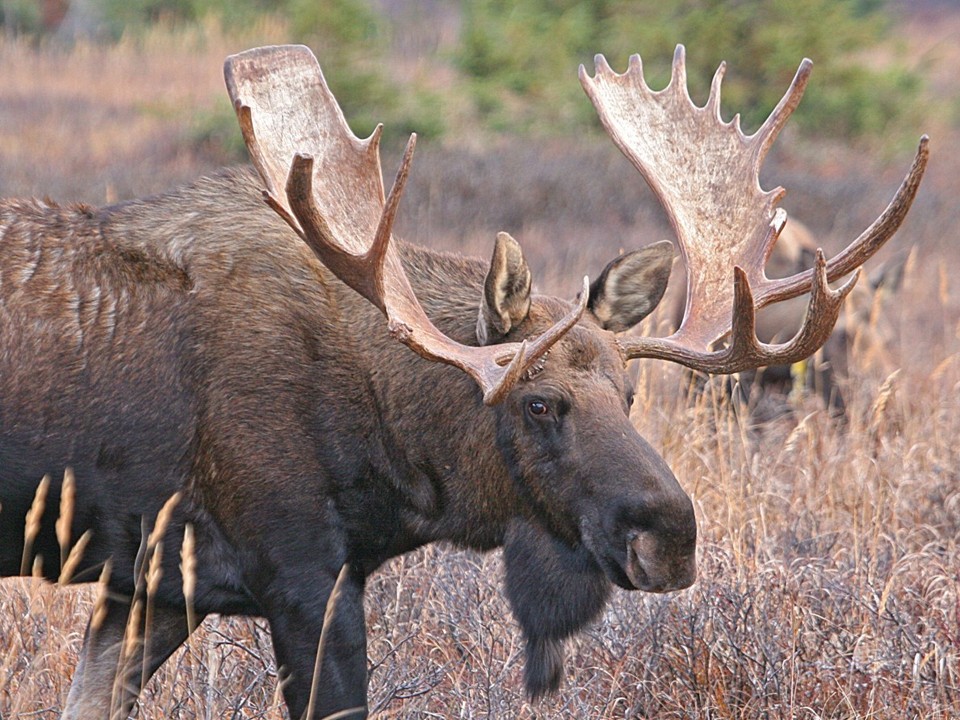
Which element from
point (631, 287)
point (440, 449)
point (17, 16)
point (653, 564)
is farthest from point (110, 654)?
point (17, 16)

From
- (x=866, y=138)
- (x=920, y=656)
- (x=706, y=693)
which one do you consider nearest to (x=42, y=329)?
(x=706, y=693)

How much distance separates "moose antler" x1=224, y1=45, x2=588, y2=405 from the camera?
10.3 feet

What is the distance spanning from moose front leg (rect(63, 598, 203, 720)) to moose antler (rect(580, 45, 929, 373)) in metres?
1.39

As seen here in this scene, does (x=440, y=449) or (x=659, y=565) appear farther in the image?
(x=440, y=449)

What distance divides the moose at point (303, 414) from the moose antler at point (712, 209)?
0.02 metres

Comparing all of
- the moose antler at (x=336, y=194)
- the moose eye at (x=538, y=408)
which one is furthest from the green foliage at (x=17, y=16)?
the moose eye at (x=538, y=408)

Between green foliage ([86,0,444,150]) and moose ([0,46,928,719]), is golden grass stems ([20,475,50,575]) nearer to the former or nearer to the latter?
moose ([0,46,928,719])

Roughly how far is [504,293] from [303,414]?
576 mm

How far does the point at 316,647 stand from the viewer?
328 cm

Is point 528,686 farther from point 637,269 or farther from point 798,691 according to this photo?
point 637,269

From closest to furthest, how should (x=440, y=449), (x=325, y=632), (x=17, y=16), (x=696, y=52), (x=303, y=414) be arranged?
(x=325, y=632)
(x=303, y=414)
(x=440, y=449)
(x=696, y=52)
(x=17, y=16)

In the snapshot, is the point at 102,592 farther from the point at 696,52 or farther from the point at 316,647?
the point at 696,52

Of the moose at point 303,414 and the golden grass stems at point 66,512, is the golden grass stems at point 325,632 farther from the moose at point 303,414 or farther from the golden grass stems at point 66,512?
the golden grass stems at point 66,512

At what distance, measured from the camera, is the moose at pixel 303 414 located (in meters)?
3.26
